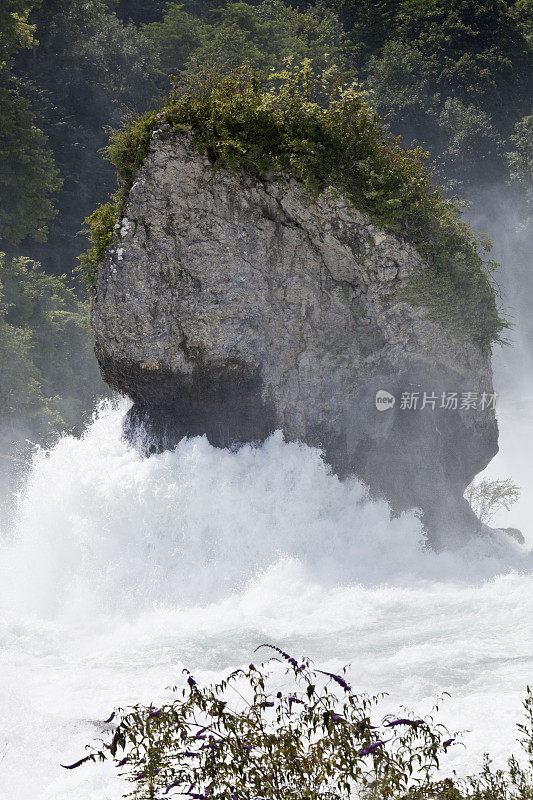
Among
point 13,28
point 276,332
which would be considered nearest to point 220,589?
point 276,332

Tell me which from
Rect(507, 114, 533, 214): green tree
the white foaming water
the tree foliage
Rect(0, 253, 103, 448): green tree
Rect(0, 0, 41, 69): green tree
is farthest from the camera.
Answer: Rect(507, 114, 533, 214): green tree

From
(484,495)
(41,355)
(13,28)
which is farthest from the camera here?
(41,355)

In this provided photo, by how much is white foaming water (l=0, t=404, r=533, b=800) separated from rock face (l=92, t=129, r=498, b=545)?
63cm

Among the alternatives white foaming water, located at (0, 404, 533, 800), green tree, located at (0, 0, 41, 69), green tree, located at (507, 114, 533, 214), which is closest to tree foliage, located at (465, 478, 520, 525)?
white foaming water, located at (0, 404, 533, 800)

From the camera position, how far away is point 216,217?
1145cm

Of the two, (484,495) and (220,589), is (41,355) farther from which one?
(220,589)

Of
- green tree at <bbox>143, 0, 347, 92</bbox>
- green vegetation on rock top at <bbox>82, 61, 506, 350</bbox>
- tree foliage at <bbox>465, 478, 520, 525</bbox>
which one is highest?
green tree at <bbox>143, 0, 347, 92</bbox>

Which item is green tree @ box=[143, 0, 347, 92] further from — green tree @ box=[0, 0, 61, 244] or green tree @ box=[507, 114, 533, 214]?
→ green tree @ box=[507, 114, 533, 214]

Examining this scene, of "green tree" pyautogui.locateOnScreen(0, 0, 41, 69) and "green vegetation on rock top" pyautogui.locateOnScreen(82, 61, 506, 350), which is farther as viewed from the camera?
"green tree" pyautogui.locateOnScreen(0, 0, 41, 69)

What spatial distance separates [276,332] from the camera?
482 inches

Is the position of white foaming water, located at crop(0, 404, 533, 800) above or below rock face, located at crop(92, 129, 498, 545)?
below

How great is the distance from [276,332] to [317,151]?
2.98 meters

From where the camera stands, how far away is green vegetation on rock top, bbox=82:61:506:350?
36.6 ft

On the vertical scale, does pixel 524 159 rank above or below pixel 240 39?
below
